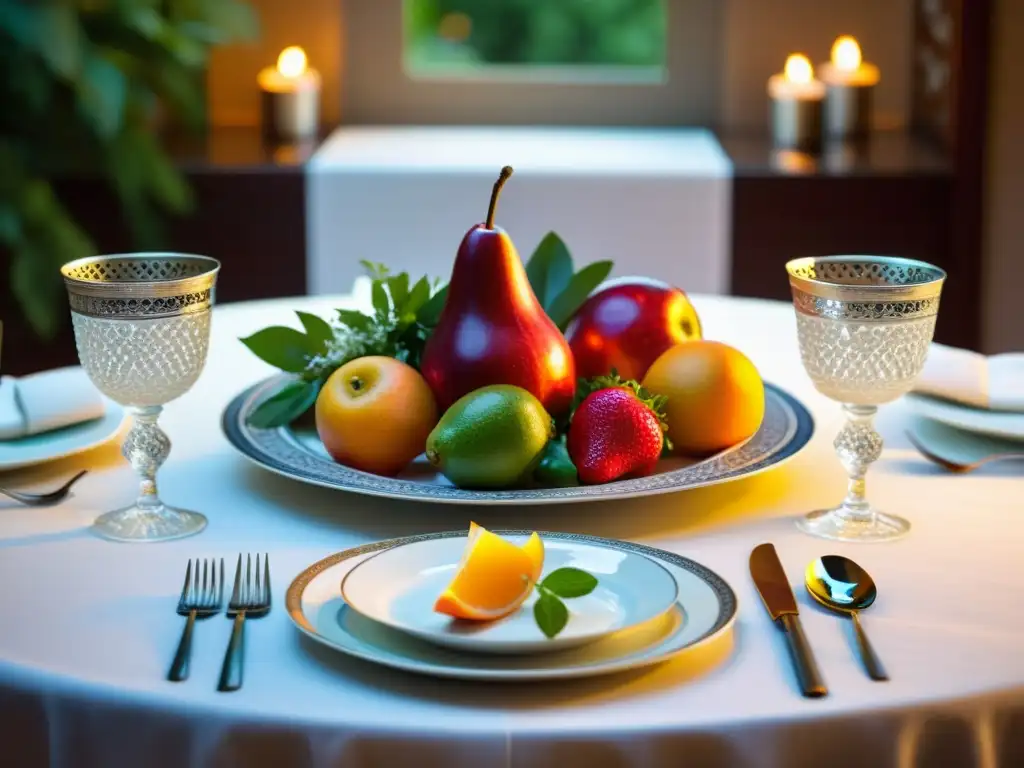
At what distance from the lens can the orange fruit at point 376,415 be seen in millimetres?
985

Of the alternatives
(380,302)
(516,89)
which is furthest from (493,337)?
(516,89)

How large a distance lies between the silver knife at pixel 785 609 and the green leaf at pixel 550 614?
12 centimetres

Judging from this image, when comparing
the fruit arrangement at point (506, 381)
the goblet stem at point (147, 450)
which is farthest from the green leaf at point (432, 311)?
the goblet stem at point (147, 450)

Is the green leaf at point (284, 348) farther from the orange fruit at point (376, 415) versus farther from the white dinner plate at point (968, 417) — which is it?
the white dinner plate at point (968, 417)

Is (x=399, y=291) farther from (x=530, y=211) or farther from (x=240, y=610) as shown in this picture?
(x=530, y=211)

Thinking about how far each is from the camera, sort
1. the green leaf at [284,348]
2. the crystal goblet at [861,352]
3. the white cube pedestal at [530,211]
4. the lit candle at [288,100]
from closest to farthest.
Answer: the crystal goblet at [861,352]
the green leaf at [284,348]
the white cube pedestal at [530,211]
the lit candle at [288,100]

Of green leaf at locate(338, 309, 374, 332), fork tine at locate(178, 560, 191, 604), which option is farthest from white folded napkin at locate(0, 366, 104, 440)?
fork tine at locate(178, 560, 191, 604)

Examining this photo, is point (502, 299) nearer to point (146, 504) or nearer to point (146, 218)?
point (146, 504)

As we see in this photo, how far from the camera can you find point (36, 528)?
943 mm

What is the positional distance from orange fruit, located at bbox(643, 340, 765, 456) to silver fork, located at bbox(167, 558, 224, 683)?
35 centimetres

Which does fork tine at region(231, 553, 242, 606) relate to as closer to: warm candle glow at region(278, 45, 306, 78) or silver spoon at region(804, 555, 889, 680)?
silver spoon at region(804, 555, 889, 680)

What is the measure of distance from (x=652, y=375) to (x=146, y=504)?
36 cm

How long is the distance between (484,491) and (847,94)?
1930 millimetres

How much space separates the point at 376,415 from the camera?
98cm
